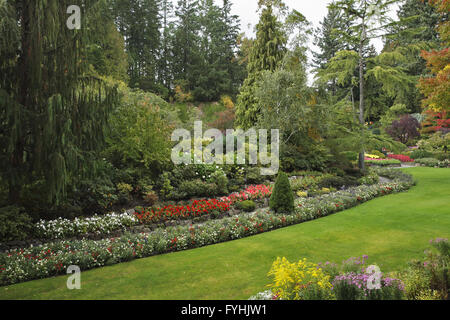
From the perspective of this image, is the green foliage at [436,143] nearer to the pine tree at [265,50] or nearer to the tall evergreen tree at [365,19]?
the tall evergreen tree at [365,19]

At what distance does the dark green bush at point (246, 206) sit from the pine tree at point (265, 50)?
36.6 feet

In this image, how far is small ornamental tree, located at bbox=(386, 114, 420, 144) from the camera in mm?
30031

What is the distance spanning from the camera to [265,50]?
22.0 meters

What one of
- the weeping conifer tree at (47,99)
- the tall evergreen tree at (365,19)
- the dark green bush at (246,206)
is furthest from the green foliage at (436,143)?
the weeping conifer tree at (47,99)

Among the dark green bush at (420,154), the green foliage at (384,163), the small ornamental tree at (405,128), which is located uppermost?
the small ornamental tree at (405,128)

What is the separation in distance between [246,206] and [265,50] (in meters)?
14.9

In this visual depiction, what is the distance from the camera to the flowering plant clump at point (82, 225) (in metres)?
7.76

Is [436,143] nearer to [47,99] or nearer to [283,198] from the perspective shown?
[283,198]

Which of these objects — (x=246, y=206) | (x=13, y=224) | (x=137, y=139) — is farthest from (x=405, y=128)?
(x=13, y=224)

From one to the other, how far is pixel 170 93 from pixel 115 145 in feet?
87.6

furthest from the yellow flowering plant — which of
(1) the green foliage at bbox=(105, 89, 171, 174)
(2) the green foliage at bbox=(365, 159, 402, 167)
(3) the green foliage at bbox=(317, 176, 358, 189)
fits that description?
(2) the green foliage at bbox=(365, 159, 402, 167)

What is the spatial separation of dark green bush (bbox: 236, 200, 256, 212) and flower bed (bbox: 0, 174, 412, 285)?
3.11ft

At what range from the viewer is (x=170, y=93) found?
36.4m
